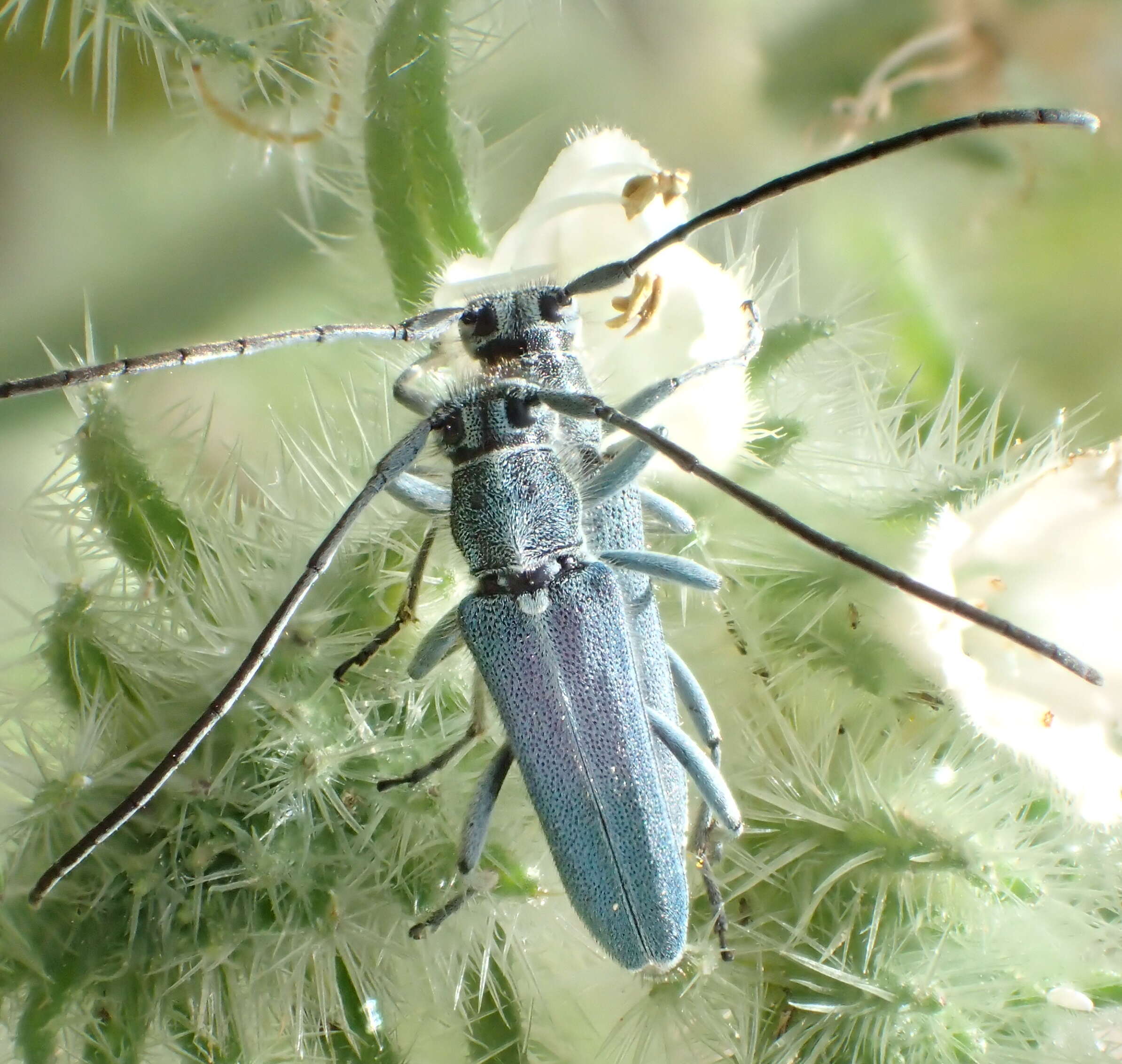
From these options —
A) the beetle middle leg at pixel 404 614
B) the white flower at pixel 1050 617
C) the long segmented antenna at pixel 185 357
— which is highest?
the long segmented antenna at pixel 185 357

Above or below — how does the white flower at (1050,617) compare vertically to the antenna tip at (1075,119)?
below

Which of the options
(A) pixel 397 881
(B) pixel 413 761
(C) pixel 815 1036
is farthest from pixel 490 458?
(C) pixel 815 1036

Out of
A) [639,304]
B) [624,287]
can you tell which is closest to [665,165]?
[624,287]

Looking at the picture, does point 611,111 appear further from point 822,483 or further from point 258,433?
point 822,483

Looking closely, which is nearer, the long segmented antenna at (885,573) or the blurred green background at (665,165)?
the long segmented antenna at (885,573)

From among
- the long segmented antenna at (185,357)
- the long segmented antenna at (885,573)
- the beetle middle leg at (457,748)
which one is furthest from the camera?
the beetle middle leg at (457,748)

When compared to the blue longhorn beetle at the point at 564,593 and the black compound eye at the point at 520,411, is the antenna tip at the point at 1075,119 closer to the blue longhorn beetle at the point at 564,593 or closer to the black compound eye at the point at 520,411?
the blue longhorn beetle at the point at 564,593

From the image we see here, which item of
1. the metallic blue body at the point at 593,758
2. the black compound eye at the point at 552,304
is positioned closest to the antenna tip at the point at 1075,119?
the black compound eye at the point at 552,304

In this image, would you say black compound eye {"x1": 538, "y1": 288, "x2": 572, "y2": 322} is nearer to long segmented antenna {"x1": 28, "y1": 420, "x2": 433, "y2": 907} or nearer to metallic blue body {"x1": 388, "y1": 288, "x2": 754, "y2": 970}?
metallic blue body {"x1": 388, "y1": 288, "x2": 754, "y2": 970}
